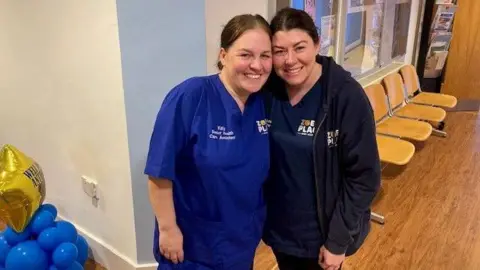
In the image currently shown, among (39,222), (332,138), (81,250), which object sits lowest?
(81,250)

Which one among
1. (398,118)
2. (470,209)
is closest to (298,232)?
(470,209)

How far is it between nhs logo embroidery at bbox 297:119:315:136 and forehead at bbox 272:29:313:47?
24cm

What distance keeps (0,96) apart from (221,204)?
88.7 inches

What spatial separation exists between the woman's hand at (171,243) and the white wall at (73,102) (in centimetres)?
70

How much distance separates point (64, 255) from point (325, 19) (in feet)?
7.71

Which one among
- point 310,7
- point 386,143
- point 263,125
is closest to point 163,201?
point 263,125

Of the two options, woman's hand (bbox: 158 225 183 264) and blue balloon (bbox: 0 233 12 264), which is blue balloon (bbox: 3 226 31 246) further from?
woman's hand (bbox: 158 225 183 264)

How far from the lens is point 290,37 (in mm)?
1245

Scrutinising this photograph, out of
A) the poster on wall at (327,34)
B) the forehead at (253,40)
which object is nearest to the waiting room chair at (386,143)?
the poster on wall at (327,34)

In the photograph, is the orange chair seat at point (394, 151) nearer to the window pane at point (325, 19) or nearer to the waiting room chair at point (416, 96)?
the window pane at point (325, 19)

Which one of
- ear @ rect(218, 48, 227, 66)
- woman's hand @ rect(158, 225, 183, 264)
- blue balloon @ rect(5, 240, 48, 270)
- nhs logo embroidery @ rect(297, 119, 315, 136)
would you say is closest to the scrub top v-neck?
nhs logo embroidery @ rect(297, 119, 315, 136)

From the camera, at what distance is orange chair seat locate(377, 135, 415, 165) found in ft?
9.40

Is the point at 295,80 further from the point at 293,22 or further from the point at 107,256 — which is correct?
the point at 107,256

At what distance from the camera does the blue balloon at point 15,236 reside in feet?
6.40
